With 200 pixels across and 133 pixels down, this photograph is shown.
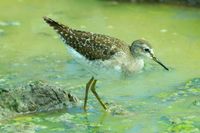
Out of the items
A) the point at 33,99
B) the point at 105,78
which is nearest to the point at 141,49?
the point at 105,78

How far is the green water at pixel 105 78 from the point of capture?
8.00 meters

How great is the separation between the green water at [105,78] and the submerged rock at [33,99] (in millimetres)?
164

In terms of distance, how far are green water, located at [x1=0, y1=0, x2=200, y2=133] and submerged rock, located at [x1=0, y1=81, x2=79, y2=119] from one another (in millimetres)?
164

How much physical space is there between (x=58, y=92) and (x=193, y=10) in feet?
19.5

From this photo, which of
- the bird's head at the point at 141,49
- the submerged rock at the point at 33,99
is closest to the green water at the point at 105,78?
the submerged rock at the point at 33,99

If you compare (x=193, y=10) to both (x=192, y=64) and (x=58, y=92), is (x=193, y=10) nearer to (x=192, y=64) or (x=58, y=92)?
(x=192, y=64)

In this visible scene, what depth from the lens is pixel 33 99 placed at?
27.2 feet

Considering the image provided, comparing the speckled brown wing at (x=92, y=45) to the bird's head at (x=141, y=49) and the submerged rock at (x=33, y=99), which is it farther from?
the submerged rock at (x=33, y=99)

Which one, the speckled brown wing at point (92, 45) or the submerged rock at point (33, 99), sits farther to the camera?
the speckled brown wing at point (92, 45)

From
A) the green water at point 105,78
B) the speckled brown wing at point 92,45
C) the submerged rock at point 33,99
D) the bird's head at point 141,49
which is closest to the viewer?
the green water at point 105,78

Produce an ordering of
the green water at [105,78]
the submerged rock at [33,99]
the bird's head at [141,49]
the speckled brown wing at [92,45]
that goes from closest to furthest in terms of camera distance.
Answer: the green water at [105,78]
the submerged rock at [33,99]
the speckled brown wing at [92,45]
the bird's head at [141,49]

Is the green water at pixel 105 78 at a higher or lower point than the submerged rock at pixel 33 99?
lower

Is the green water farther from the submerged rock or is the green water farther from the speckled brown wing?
the speckled brown wing

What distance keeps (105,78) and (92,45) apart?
494mm
